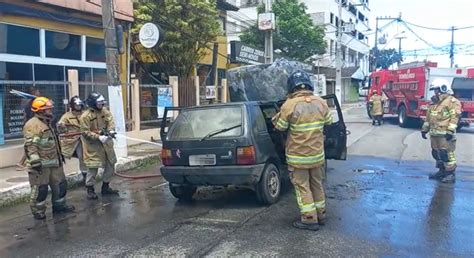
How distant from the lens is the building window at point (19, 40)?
1133cm

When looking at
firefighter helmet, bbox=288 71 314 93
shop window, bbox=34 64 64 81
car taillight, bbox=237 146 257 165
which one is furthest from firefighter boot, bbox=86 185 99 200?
shop window, bbox=34 64 64 81

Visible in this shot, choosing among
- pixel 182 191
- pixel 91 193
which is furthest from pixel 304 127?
pixel 91 193

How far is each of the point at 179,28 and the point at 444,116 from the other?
1139cm

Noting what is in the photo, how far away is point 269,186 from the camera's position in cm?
639

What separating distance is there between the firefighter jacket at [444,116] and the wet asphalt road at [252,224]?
95 centimetres

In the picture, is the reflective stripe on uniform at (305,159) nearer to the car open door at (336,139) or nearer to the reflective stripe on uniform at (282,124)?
the reflective stripe on uniform at (282,124)

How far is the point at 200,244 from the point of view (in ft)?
15.8

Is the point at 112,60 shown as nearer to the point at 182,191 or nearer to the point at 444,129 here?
the point at 182,191

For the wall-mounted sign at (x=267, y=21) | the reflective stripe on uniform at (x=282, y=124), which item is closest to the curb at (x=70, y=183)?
the reflective stripe on uniform at (x=282, y=124)

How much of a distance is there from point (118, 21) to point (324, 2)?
33.5 m

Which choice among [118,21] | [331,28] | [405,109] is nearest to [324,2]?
[331,28]

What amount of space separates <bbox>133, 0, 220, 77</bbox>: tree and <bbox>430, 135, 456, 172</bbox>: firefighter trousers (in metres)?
11.2

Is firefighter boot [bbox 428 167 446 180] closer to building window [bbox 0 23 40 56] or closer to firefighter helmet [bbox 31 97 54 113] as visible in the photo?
firefighter helmet [bbox 31 97 54 113]

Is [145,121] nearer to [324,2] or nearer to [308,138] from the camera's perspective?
[308,138]
